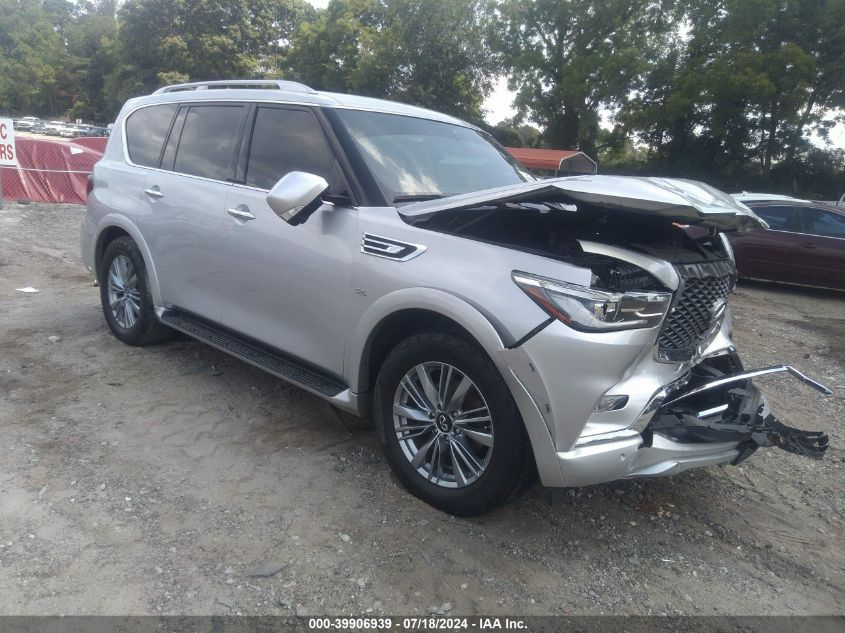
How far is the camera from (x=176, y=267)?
4488mm

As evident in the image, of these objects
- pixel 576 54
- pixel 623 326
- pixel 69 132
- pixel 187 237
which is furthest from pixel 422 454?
pixel 69 132

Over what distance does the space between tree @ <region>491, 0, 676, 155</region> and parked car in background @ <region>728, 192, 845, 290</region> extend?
832 inches

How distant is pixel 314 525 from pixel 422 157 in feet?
7.01

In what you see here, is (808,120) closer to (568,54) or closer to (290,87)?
(568,54)

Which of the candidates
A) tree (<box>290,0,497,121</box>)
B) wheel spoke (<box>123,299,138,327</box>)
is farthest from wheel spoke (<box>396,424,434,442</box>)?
tree (<box>290,0,497,121</box>)

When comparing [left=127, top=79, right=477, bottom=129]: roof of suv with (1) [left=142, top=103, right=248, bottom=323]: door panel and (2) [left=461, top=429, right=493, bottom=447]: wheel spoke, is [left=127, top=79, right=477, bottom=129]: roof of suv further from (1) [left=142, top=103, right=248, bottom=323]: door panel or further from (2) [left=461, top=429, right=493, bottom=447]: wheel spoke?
(2) [left=461, top=429, right=493, bottom=447]: wheel spoke

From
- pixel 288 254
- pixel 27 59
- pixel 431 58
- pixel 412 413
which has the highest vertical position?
pixel 431 58

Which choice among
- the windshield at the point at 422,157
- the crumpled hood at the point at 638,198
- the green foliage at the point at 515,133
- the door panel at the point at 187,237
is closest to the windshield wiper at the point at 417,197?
the windshield at the point at 422,157

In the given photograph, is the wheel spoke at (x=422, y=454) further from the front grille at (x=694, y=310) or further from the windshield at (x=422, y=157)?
the windshield at (x=422, y=157)

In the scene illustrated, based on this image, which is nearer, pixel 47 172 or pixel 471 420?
pixel 471 420

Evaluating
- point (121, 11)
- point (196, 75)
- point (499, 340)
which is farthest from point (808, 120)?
point (121, 11)

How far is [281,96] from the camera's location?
3982mm

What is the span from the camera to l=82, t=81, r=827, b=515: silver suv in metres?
→ 2.63

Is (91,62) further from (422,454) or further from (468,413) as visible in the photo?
(468,413)
